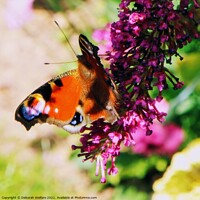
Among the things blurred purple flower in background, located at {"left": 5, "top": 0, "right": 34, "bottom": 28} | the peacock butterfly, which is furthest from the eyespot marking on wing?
blurred purple flower in background, located at {"left": 5, "top": 0, "right": 34, "bottom": 28}

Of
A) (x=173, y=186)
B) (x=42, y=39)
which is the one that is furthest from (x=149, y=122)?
(x=42, y=39)

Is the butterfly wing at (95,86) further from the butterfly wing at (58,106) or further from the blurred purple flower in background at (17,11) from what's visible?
the blurred purple flower in background at (17,11)

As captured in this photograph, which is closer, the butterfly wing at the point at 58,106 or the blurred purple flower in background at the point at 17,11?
the butterfly wing at the point at 58,106

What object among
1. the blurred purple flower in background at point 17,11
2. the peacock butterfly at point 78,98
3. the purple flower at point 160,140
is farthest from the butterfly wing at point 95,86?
the blurred purple flower in background at point 17,11

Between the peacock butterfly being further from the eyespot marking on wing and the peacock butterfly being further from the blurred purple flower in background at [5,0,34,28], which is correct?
the blurred purple flower in background at [5,0,34,28]

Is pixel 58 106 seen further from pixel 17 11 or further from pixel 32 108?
pixel 17 11

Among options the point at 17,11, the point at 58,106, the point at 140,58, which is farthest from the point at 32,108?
the point at 17,11
